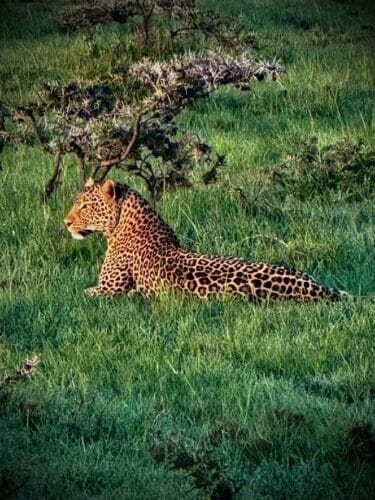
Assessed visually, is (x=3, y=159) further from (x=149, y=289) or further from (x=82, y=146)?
(x=149, y=289)

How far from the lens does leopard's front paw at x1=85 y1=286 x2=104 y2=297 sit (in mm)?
8375

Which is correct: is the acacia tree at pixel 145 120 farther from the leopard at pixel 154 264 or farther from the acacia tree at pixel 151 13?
the acacia tree at pixel 151 13

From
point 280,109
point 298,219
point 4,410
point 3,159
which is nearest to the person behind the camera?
point 4,410

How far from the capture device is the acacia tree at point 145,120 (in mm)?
9602

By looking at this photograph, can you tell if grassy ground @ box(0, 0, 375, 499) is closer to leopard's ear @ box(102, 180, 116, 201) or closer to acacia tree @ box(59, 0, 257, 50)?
leopard's ear @ box(102, 180, 116, 201)

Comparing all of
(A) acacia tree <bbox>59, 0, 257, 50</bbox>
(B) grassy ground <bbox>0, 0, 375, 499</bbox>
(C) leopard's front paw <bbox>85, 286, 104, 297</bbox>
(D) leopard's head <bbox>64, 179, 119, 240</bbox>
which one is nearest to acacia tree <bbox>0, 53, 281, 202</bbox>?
(B) grassy ground <bbox>0, 0, 375, 499</bbox>

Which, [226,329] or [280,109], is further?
[280,109]

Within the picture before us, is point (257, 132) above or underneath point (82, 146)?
underneath

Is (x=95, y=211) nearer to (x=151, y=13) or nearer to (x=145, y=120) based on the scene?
(x=145, y=120)

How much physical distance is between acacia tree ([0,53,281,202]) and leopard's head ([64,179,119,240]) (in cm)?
82

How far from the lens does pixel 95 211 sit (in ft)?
30.0

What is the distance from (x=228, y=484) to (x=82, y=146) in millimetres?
5730

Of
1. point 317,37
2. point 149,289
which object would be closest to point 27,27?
point 317,37

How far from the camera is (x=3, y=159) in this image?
12.8 m
